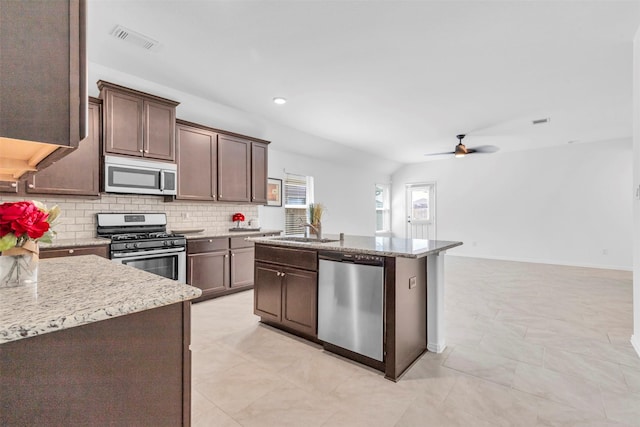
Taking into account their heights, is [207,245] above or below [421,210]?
below

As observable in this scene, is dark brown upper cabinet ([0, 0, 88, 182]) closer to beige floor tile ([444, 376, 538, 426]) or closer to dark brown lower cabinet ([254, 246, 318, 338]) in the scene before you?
dark brown lower cabinet ([254, 246, 318, 338])

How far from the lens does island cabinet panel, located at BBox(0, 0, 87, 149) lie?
2.26 ft

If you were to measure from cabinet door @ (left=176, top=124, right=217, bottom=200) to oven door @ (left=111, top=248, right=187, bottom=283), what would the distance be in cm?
80

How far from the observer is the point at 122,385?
3.05ft

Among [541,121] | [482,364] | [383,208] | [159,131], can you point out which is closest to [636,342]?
[482,364]

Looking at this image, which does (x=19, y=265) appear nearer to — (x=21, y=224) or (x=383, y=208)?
(x=21, y=224)

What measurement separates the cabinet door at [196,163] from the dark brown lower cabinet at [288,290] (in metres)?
1.57

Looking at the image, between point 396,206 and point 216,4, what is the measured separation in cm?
772

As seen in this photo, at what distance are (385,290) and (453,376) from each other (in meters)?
0.80

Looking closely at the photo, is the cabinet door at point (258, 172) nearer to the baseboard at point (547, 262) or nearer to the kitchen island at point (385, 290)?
the kitchen island at point (385, 290)

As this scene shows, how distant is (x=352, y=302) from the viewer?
2369mm

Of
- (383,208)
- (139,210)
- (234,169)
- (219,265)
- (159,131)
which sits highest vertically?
(159,131)

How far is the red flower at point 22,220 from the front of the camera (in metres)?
0.97

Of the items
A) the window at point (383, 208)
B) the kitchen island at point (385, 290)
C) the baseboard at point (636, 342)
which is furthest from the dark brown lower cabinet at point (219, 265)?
the window at point (383, 208)
